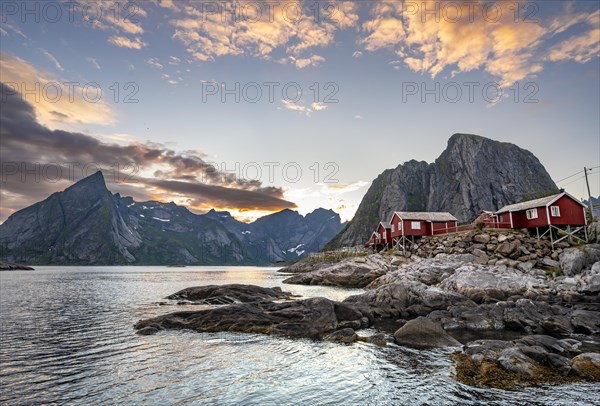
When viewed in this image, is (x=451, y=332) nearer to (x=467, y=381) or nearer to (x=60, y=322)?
(x=467, y=381)

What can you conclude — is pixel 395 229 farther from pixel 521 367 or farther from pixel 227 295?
pixel 521 367

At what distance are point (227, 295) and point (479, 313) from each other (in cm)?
3186

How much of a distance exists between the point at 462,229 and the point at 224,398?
6537cm

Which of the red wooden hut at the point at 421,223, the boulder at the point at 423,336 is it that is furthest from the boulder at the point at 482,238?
the boulder at the point at 423,336

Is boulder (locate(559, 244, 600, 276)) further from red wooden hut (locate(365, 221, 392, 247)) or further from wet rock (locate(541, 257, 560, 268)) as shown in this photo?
red wooden hut (locate(365, 221, 392, 247))

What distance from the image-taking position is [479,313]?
97.7 feet

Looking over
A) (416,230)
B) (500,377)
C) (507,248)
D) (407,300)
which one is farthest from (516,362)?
(416,230)

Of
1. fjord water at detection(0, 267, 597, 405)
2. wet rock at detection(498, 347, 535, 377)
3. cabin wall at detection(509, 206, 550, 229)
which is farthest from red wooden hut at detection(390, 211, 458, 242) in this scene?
wet rock at detection(498, 347, 535, 377)

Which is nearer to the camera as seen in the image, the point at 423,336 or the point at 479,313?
the point at 423,336

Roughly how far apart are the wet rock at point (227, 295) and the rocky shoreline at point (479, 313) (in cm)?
17

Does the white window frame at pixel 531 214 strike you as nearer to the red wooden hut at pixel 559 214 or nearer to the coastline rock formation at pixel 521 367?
the red wooden hut at pixel 559 214

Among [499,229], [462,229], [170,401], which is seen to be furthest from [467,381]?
[462,229]

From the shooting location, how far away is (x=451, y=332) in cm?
2659

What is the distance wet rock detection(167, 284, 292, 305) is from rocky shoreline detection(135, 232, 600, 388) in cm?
17
